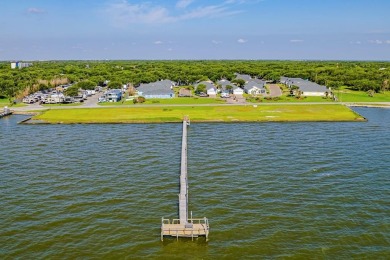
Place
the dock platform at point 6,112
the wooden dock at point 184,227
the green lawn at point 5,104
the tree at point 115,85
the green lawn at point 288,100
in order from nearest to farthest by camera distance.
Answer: the wooden dock at point 184,227 → the dock platform at point 6,112 → the green lawn at point 5,104 → the green lawn at point 288,100 → the tree at point 115,85

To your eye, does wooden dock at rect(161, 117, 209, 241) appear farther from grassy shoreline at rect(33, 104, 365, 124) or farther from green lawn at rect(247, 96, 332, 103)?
green lawn at rect(247, 96, 332, 103)

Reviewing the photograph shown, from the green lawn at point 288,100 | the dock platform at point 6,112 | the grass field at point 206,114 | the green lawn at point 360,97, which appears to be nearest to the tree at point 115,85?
the grass field at point 206,114

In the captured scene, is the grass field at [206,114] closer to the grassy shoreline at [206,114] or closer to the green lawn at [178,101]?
the grassy shoreline at [206,114]

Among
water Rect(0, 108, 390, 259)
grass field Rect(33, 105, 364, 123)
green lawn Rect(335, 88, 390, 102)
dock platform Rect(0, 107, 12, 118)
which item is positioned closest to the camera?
water Rect(0, 108, 390, 259)

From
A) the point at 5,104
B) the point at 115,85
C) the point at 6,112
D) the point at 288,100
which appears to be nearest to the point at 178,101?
the point at 288,100

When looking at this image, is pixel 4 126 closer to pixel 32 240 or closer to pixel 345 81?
pixel 32 240

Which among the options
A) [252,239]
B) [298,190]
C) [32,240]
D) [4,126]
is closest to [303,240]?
[252,239]

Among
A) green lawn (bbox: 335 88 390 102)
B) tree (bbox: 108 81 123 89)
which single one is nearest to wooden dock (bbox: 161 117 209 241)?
green lawn (bbox: 335 88 390 102)

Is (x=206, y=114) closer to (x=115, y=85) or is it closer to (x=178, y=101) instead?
(x=178, y=101)
